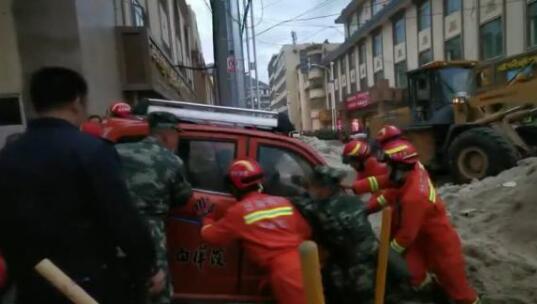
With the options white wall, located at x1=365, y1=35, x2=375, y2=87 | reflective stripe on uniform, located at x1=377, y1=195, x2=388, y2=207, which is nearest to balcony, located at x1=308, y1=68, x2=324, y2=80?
white wall, located at x1=365, y1=35, x2=375, y2=87

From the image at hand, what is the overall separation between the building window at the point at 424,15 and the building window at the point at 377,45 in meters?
7.20

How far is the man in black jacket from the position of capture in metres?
1.76

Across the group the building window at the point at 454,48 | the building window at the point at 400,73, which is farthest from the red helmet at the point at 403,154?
the building window at the point at 400,73

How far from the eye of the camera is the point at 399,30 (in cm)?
3559

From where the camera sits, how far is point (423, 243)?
12.6 feet

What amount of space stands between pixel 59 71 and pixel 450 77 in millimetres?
11528

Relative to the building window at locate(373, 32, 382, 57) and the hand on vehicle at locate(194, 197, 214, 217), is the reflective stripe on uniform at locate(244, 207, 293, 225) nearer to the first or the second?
the hand on vehicle at locate(194, 197, 214, 217)

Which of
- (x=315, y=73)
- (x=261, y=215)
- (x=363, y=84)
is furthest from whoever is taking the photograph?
(x=315, y=73)

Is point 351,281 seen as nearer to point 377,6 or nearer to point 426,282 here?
point 426,282

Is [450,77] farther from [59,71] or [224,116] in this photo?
[59,71]

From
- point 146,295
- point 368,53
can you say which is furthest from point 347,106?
point 146,295

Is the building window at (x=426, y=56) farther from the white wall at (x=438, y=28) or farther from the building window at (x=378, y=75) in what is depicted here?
the building window at (x=378, y=75)

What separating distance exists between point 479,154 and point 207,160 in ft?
25.0

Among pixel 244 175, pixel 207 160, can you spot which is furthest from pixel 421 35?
pixel 244 175
